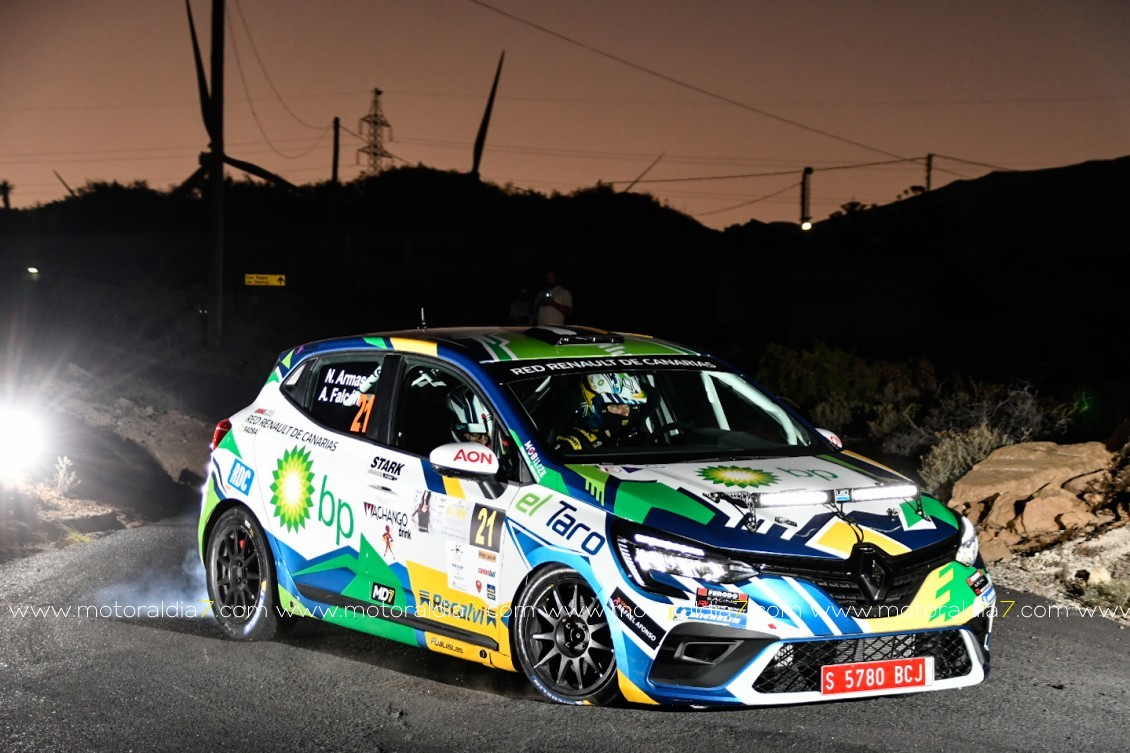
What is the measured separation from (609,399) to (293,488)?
1694mm

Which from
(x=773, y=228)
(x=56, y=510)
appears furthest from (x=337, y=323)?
(x=56, y=510)

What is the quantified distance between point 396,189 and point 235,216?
9252 millimetres

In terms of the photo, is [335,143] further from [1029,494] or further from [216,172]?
[1029,494]

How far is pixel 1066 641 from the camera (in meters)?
7.55

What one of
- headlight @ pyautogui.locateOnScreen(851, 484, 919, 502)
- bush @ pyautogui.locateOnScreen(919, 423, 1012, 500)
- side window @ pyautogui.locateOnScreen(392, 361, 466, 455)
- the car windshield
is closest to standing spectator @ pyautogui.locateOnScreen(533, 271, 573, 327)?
bush @ pyautogui.locateOnScreen(919, 423, 1012, 500)

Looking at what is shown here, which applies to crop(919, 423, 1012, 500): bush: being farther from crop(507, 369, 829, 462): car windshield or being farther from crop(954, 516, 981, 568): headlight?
crop(954, 516, 981, 568): headlight

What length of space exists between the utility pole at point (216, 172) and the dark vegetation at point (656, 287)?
0.97 metres

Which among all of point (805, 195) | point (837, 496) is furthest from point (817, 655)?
point (805, 195)

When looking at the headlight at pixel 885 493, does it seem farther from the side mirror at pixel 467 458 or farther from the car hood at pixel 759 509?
the side mirror at pixel 467 458

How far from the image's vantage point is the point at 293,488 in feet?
24.0

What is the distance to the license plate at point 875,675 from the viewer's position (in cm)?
544

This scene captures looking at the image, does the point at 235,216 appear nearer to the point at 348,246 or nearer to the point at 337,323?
the point at 348,246

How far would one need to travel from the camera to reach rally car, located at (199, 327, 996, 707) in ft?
17.8

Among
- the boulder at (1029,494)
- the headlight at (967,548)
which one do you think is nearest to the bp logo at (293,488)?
the headlight at (967,548)
